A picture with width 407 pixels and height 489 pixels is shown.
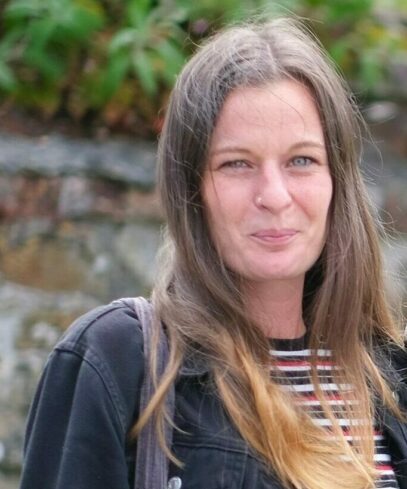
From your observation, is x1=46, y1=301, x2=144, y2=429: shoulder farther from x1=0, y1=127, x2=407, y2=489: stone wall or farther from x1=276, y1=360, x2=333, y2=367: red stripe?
x1=0, y1=127, x2=407, y2=489: stone wall

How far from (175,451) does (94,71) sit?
2.73 meters

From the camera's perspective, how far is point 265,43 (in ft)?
6.79

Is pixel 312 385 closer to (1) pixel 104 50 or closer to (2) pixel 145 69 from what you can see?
(2) pixel 145 69

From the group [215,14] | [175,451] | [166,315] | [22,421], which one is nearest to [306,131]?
[166,315]

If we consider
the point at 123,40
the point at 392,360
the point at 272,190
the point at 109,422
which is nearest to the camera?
the point at 109,422

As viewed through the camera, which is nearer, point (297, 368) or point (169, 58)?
point (297, 368)

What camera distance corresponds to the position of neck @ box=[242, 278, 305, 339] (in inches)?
82.1

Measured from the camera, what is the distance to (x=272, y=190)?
1919 millimetres

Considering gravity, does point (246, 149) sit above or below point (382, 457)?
above

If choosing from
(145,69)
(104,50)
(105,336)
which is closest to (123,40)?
(145,69)

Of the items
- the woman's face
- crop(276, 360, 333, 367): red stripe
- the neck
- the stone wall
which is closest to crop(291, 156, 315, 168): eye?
the woman's face

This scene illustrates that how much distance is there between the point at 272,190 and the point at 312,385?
0.39 m

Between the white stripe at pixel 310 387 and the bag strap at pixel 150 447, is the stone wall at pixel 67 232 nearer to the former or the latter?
the white stripe at pixel 310 387

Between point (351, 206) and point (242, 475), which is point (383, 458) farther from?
point (351, 206)
